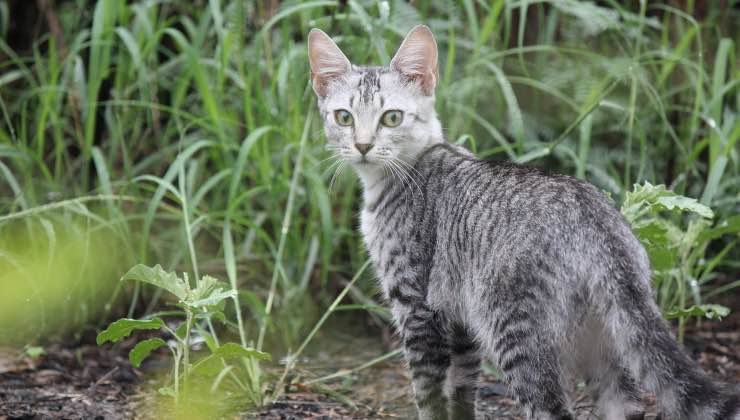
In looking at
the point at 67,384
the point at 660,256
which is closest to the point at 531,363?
the point at 660,256

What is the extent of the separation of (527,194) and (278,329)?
6.17 ft

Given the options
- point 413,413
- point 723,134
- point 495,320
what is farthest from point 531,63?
point 495,320

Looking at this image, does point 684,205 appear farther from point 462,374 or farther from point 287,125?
point 287,125

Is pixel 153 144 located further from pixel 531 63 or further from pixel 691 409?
pixel 691 409

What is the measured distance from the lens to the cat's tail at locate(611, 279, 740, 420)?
2311mm

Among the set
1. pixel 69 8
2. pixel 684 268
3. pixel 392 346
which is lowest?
pixel 392 346

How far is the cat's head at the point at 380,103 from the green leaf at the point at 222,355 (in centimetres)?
87

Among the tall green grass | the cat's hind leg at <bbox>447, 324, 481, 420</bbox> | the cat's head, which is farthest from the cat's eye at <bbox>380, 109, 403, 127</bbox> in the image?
the cat's hind leg at <bbox>447, 324, 481, 420</bbox>

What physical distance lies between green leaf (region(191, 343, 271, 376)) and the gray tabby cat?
0.59 meters

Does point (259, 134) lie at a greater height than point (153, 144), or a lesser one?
greater

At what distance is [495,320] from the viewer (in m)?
2.63

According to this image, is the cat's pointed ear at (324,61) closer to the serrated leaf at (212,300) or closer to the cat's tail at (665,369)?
the serrated leaf at (212,300)

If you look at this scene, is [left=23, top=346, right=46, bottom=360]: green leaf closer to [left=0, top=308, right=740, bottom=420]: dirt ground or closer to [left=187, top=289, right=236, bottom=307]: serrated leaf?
[left=0, top=308, right=740, bottom=420]: dirt ground

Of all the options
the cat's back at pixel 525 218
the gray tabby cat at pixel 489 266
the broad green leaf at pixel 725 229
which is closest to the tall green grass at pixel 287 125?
the broad green leaf at pixel 725 229
